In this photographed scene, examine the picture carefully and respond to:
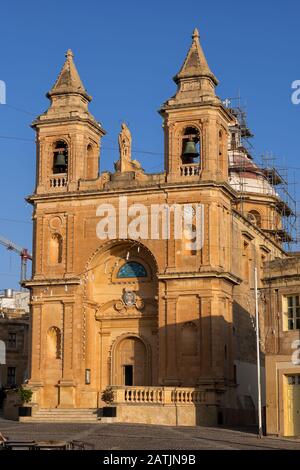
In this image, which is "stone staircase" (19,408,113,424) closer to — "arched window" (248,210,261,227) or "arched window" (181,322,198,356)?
"arched window" (181,322,198,356)

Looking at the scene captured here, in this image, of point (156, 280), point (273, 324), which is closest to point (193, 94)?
point (156, 280)

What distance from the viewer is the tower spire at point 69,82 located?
5228 centimetres

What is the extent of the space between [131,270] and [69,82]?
11.2 meters

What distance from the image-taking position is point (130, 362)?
50.1 meters

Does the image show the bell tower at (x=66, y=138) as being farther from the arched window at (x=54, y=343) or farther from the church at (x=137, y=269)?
the arched window at (x=54, y=343)

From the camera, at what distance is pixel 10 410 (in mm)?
49219

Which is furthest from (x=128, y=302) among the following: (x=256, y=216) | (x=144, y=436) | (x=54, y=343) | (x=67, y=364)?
(x=256, y=216)

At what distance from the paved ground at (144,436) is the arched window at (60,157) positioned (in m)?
15.3

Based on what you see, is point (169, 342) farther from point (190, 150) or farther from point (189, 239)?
point (190, 150)

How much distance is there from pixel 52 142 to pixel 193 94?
28.0 ft

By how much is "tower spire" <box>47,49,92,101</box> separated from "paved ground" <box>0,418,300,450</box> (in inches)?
753
